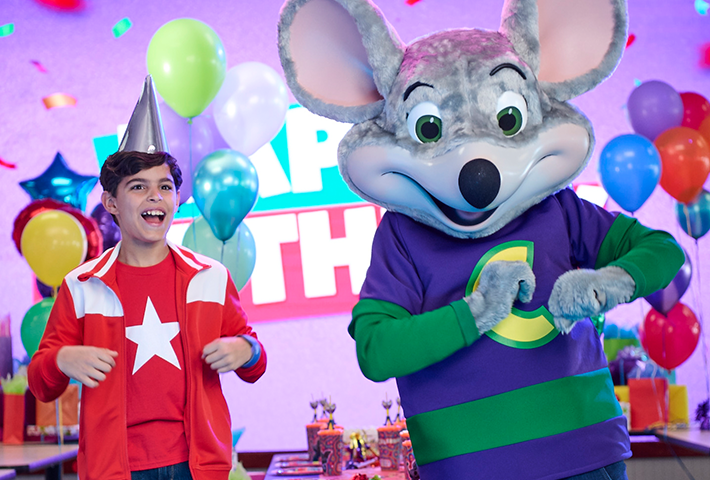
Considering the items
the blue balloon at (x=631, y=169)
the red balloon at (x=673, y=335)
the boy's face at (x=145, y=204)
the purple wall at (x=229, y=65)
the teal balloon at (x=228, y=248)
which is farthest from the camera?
the purple wall at (x=229, y=65)

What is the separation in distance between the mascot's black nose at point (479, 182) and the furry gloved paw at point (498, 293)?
0.48ft

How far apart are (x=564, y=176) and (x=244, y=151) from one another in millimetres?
2387

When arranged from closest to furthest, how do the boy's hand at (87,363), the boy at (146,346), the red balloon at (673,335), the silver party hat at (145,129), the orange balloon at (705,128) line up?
the boy's hand at (87,363), the boy at (146,346), the silver party hat at (145,129), the red balloon at (673,335), the orange balloon at (705,128)

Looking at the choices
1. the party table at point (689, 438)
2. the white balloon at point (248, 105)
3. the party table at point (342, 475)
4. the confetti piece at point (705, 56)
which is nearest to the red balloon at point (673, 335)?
the party table at point (689, 438)

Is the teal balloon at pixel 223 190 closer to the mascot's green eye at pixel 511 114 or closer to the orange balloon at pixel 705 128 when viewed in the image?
the mascot's green eye at pixel 511 114

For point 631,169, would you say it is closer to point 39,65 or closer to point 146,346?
point 146,346

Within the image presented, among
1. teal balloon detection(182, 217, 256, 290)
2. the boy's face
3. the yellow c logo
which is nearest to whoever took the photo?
the yellow c logo

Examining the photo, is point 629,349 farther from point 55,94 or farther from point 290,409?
point 55,94

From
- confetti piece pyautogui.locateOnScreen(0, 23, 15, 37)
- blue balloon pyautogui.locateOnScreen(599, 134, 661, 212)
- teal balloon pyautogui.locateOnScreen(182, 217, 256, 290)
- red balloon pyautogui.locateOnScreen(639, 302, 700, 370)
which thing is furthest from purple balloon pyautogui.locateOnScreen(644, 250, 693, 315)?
confetti piece pyautogui.locateOnScreen(0, 23, 15, 37)

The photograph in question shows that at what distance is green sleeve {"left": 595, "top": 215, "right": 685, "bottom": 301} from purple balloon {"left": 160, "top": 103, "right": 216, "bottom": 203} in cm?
232

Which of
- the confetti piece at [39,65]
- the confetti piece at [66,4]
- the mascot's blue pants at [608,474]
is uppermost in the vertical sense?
the confetti piece at [66,4]

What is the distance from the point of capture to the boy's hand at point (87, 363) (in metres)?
1.55

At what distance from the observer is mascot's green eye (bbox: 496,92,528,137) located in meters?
1.47

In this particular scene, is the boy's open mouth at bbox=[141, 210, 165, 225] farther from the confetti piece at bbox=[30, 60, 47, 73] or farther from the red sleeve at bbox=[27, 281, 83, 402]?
the confetti piece at bbox=[30, 60, 47, 73]
